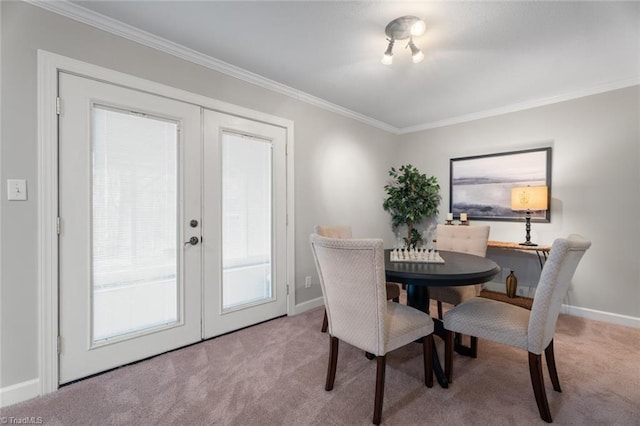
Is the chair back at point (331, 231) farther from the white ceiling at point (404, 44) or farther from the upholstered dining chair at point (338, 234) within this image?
the white ceiling at point (404, 44)

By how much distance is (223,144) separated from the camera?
258 centimetres

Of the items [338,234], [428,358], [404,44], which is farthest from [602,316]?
[404,44]

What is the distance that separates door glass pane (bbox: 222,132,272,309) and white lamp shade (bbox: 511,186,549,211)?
267 cm

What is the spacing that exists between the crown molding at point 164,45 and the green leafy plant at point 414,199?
153cm

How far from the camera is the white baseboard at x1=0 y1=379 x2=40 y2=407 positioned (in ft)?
5.36

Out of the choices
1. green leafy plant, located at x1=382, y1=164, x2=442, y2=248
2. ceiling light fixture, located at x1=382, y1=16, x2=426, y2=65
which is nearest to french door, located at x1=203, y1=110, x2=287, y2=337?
ceiling light fixture, located at x1=382, y1=16, x2=426, y2=65

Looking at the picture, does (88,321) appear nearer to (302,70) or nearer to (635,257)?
(302,70)

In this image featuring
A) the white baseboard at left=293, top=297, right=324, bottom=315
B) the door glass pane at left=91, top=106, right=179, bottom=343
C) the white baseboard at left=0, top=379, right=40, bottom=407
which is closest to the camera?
the white baseboard at left=0, top=379, right=40, bottom=407

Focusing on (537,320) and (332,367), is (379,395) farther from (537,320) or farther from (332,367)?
(537,320)

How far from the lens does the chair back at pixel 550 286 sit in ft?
4.93

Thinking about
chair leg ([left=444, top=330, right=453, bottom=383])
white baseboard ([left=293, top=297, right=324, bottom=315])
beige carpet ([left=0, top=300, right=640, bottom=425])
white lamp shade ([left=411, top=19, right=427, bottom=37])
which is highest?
white lamp shade ([left=411, top=19, right=427, bottom=37])

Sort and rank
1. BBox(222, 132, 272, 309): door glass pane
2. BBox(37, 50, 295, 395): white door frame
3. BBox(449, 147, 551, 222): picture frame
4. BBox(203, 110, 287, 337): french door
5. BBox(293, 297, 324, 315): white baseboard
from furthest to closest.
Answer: BBox(449, 147, 551, 222): picture frame → BBox(293, 297, 324, 315): white baseboard → BBox(222, 132, 272, 309): door glass pane → BBox(203, 110, 287, 337): french door → BBox(37, 50, 295, 395): white door frame

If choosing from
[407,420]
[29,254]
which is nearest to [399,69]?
[407,420]

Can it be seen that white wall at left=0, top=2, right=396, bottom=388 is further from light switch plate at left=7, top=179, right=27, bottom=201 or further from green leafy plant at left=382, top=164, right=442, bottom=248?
green leafy plant at left=382, top=164, right=442, bottom=248
